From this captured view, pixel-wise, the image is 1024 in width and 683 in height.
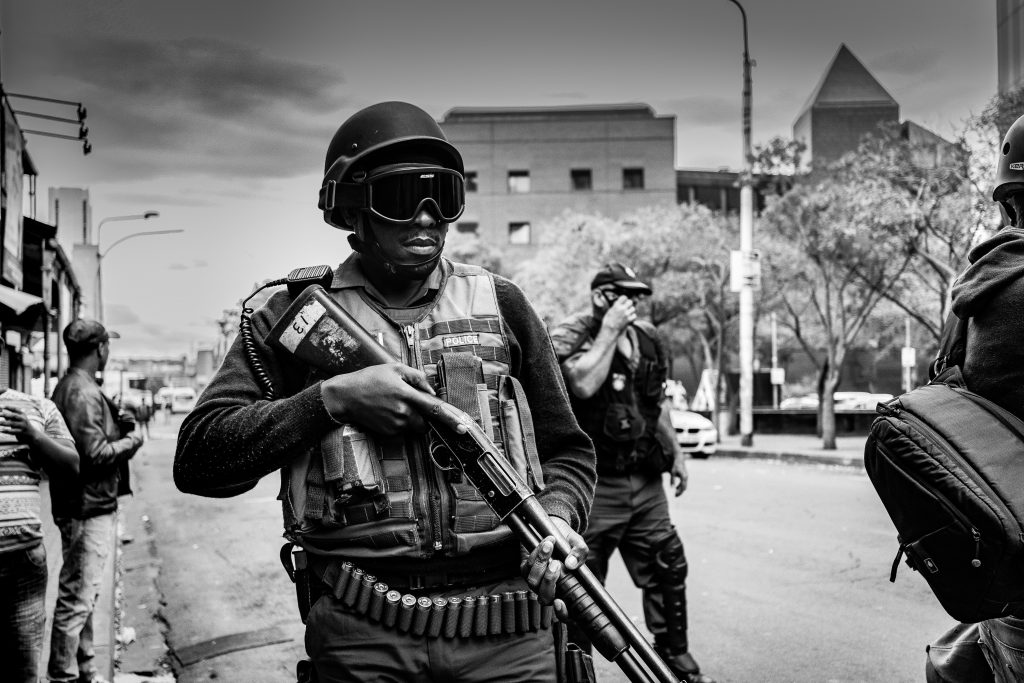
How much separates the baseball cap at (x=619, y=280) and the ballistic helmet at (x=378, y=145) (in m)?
2.75

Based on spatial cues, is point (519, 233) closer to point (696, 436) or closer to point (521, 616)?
point (696, 436)

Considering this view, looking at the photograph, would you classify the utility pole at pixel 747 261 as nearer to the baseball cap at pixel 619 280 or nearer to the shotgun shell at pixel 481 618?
the baseball cap at pixel 619 280

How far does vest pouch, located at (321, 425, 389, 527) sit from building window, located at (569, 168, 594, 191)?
49.8 m

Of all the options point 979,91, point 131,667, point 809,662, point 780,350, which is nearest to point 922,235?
point 979,91

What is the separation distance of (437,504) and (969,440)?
117cm

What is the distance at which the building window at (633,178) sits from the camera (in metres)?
51.4

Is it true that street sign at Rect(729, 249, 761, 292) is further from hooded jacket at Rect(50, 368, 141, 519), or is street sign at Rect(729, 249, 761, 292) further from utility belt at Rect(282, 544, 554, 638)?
utility belt at Rect(282, 544, 554, 638)

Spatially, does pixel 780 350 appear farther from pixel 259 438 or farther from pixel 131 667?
pixel 259 438

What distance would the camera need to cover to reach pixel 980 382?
7.33ft

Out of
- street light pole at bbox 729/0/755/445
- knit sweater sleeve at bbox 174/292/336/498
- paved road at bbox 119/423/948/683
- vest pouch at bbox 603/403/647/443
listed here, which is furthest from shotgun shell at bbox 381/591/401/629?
street light pole at bbox 729/0/755/445

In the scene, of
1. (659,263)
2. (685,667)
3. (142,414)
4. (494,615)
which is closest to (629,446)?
(685,667)

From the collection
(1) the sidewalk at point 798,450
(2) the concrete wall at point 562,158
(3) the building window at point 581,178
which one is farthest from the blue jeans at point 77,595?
(3) the building window at point 581,178

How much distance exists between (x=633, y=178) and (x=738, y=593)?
46.1 meters

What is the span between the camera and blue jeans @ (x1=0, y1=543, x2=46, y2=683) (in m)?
3.48
